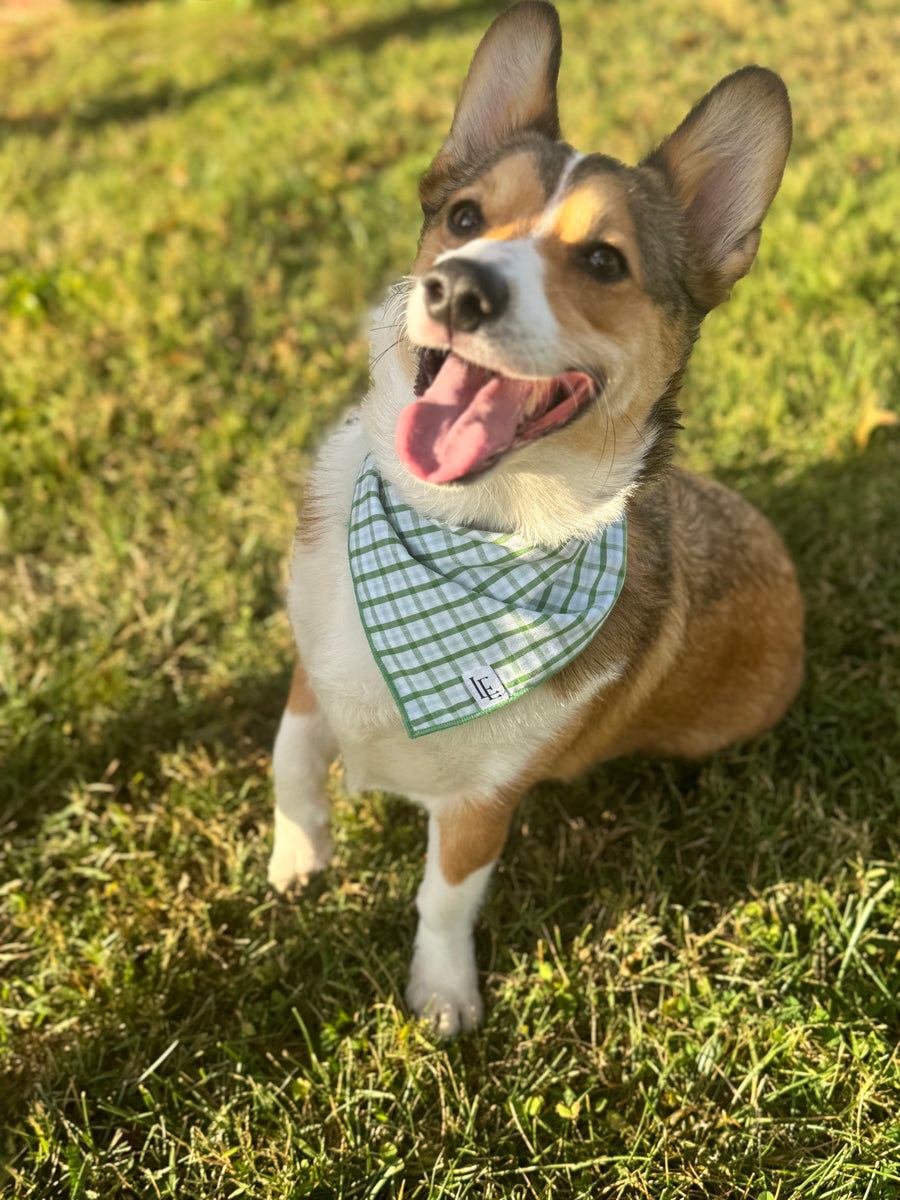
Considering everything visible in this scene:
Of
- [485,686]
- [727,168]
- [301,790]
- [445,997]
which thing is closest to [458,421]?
[485,686]

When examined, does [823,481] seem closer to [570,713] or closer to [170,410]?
[570,713]

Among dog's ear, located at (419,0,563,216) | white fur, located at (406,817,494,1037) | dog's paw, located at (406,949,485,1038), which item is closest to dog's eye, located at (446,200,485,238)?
dog's ear, located at (419,0,563,216)

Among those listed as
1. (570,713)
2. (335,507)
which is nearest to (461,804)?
(570,713)

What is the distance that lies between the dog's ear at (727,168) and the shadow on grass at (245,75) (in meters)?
6.46

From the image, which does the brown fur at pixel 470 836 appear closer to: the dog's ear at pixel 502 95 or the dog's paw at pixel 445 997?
the dog's paw at pixel 445 997

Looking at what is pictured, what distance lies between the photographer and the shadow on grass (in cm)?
744

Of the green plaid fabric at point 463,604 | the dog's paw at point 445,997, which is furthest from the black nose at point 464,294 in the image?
the dog's paw at point 445,997

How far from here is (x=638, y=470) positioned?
7.98 feet

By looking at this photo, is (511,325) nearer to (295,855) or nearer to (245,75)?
A: (295,855)

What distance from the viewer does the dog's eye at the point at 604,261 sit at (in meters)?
2.21

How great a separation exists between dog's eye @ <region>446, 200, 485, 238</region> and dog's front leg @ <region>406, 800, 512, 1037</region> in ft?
4.99

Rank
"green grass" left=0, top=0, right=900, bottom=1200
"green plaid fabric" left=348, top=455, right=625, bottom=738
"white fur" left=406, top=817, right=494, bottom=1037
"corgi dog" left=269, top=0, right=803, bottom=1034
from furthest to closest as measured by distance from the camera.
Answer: "white fur" left=406, top=817, right=494, bottom=1037 < "green grass" left=0, top=0, right=900, bottom=1200 < "green plaid fabric" left=348, top=455, right=625, bottom=738 < "corgi dog" left=269, top=0, right=803, bottom=1034

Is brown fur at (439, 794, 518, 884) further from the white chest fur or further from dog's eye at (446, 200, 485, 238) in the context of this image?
dog's eye at (446, 200, 485, 238)

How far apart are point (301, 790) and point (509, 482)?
1231 millimetres
